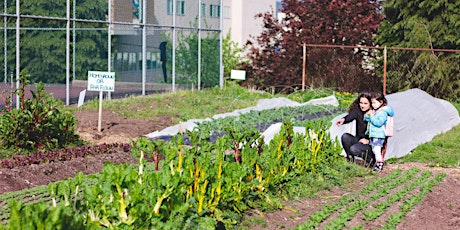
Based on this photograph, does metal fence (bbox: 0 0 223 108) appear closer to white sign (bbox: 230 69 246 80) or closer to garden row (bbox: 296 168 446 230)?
white sign (bbox: 230 69 246 80)

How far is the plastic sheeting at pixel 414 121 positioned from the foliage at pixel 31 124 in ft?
12.8

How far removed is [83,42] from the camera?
17.7 metres

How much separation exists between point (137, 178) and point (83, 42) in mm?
12932

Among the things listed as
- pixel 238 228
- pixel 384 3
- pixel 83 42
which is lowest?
pixel 238 228

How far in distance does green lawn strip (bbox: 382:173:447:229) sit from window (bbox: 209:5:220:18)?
14401 mm

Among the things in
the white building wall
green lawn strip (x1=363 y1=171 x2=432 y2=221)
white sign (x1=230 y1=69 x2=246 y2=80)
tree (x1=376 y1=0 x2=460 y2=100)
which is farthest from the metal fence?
the white building wall

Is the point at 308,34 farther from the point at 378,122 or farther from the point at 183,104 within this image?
the point at 378,122

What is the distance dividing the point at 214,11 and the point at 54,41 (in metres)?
7.32

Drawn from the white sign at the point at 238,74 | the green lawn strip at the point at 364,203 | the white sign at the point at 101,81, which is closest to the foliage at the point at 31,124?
the white sign at the point at 101,81

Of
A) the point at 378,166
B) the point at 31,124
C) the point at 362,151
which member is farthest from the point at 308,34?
the point at 31,124

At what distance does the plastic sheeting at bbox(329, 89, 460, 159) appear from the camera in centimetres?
1166

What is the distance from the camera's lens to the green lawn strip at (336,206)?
21.8 feet

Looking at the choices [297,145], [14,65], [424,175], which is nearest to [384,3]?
[14,65]

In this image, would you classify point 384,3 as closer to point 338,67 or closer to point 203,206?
point 338,67
